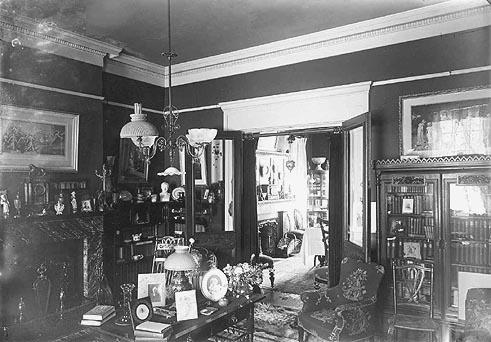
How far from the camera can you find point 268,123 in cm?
604

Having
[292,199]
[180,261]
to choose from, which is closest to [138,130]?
[180,261]

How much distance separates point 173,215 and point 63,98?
104 inches

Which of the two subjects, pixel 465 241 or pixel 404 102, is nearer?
pixel 465 241

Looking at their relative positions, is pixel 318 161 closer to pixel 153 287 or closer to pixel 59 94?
pixel 59 94

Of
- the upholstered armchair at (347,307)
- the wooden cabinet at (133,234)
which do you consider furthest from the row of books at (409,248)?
the wooden cabinet at (133,234)

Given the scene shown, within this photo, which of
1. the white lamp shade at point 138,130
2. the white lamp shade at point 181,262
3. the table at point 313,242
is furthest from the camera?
the table at point 313,242

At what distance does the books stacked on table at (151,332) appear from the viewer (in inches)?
119

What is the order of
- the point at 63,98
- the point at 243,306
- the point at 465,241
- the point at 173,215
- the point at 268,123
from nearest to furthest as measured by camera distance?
1. the point at 243,306
2. the point at 465,241
3. the point at 63,98
4. the point at 268,123
5. the point at 173,215

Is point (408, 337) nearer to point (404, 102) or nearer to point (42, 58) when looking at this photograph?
point (404, 102)

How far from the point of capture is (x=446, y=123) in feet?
15.0

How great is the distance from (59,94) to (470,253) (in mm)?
5275

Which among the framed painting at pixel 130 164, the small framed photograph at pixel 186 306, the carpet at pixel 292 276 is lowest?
the carpet at pixel 292 276

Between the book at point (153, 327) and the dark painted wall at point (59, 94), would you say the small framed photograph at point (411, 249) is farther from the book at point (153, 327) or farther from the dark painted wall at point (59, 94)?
the dark painted wall at point (59, 94)

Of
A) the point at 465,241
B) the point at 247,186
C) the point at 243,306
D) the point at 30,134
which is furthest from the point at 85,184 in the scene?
the point at 465,241
